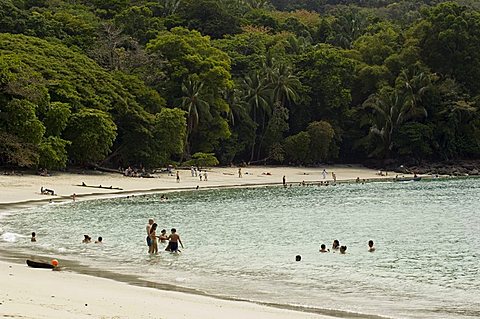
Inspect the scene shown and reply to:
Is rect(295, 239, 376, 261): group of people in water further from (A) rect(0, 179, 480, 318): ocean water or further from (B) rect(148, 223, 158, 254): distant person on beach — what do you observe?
(B) rect(148, 223, 158, 254): distant person on beach

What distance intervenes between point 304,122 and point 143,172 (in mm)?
26334

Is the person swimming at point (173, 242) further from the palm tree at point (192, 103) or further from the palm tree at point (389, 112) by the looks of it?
the palm tree at point (389, 112)

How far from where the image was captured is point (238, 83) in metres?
81.7

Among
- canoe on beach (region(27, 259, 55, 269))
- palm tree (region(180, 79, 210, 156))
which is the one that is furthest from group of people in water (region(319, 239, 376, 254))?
palm tree (region(180, 79, 210, 156))

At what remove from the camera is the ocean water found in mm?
19078

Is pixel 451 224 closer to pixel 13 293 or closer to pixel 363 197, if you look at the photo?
pixel 363 197

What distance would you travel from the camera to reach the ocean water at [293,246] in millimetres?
19078

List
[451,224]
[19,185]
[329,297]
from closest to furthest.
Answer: [329,297]
[451,224]
[19,185]

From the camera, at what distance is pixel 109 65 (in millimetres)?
75312

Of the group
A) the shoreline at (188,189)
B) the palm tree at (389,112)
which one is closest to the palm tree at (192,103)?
the shoreline at (188,189)

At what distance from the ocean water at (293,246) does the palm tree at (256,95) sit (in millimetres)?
27661

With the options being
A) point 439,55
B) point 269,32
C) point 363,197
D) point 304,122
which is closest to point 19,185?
point 363,197

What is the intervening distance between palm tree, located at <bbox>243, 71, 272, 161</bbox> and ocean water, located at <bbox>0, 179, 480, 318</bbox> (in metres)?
27.7

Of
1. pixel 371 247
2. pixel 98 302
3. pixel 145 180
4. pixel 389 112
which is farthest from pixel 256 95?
pixel 98 302
